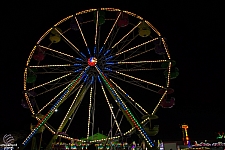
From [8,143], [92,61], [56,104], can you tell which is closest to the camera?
[56,104]

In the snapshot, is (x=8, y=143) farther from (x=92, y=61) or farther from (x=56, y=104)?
(x=92, y=61)

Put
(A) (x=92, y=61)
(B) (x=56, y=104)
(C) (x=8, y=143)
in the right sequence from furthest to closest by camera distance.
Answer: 1. (C) (x=8, y=143)
2. (A) (x=92, y=61)
3. (B) (x=56, y=104)

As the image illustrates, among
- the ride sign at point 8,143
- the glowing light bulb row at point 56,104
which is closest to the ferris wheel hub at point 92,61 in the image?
the glowing light bulb row at point 56,104

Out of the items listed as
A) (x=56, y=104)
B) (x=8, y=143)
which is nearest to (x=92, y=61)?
(x=56, y=104)

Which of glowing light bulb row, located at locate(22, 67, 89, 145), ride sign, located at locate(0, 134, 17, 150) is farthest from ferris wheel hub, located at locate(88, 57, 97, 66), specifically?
ride sign, located at locate(0, 134, 17, 150)

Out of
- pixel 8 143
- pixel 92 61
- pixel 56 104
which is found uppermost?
pixel 92 61

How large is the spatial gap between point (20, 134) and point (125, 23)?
17477 mm

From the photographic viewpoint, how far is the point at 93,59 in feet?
38.3

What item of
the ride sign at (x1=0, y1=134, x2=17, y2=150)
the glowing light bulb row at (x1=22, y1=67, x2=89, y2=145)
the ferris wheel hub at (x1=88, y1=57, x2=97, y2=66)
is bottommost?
the ride sign at (x1=0, y1=134, x2=17, y2=150)

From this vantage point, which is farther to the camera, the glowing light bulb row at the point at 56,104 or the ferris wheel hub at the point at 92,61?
the ferris wheel hub at the point at 92,61

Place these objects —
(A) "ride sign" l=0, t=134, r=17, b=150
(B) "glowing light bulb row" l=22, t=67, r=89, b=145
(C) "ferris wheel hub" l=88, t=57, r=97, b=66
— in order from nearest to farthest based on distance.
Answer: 1. (B) "glowing light bulb row" l=22, t=67, r=89, b=145
2. (C) "ferris wheel hub" l=88, t=57, r=97, b=66
3. (A) "ride sign" l=0, t=134, r=17, b=150

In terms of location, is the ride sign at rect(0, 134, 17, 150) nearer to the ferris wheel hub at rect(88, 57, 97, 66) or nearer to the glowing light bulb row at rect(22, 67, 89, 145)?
the glowing light bulb row at rect(22, 67, 89, 145)

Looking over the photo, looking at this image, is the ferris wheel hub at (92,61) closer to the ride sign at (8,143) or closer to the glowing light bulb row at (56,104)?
the glowing light bulb row at (56,104)

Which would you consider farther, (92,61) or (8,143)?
(8,143)
